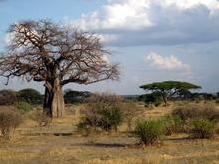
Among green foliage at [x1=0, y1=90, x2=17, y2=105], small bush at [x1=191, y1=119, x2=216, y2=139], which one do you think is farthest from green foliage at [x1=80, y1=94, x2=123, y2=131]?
green foliage at [x1=0, y1=90, x2=17, y2=105]

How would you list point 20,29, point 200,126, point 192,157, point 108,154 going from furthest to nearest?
point 20,29 → point 200,126 → point 108,154 → point 192,157

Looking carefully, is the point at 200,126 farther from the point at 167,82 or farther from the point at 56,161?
the point at 167,82

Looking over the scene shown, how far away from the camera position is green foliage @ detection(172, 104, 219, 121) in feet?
93.2

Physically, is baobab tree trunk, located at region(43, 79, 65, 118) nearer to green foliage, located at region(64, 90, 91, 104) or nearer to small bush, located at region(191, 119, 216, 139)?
small bush, located at region(191, 119, 216, 139)

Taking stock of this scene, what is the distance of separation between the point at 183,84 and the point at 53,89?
1608 inches

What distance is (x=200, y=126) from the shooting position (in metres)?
24.0

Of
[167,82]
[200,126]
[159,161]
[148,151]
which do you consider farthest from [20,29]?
[167,82]

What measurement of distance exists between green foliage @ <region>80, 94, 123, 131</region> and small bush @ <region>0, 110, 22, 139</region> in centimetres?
414

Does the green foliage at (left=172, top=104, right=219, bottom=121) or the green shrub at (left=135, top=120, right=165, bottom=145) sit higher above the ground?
the green foliage at (left=172, top=104, right=219, bottom=121)

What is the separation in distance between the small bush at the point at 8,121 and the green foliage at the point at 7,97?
4085cm

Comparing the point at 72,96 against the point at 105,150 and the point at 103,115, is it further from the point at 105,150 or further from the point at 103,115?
the point at 105,150

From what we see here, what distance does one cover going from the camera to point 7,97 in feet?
236

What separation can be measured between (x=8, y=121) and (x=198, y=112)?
9.02m

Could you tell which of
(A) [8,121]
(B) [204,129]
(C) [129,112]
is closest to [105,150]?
(B) [204,129]
